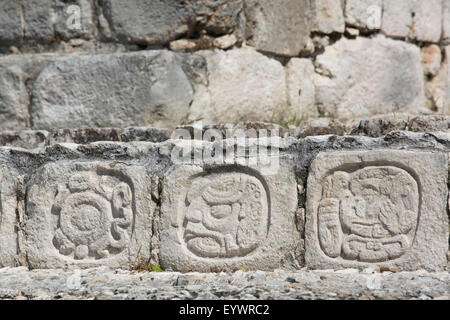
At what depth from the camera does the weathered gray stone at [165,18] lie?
3.03 meters

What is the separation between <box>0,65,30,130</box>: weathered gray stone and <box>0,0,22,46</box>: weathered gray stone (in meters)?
0.19

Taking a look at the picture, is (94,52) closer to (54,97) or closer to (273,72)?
(54,97)

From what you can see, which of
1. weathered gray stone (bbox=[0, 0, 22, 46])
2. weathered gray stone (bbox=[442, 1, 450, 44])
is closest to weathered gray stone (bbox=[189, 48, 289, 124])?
weathered gray stone (bbox=[0, 0, 22, 46])

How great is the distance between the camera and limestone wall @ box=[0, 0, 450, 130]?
119 inches

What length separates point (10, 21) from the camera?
129 inches

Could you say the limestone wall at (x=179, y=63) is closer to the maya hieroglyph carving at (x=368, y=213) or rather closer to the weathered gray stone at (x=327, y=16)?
the weathered gray stone at (x=327, y=16)

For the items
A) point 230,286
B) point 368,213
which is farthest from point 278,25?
point 230,286

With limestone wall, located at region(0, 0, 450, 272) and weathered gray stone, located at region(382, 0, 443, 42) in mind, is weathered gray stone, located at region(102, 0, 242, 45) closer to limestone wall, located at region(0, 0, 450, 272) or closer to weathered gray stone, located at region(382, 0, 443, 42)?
limestone wall, located at region(0, 0, 450, 272)

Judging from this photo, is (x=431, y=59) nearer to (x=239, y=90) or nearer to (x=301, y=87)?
(x=301, y=87)

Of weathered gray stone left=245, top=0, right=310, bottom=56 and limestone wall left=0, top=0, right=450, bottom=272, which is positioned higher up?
weathered gray stone left=245, top=0, right=310, bottom=56

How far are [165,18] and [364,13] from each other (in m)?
1.35

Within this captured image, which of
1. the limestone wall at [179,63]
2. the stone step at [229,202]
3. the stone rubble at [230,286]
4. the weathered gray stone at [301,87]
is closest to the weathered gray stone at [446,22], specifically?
the limestone wall at [179,63]

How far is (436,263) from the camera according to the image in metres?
2.29

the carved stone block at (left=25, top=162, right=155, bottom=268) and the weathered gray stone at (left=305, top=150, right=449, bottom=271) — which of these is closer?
the weathered gray stone at (left=305, top=150, right=449, bottom=271)
